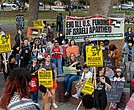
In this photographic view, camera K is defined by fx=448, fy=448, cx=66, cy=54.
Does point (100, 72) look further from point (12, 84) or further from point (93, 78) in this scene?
point (12, 84)

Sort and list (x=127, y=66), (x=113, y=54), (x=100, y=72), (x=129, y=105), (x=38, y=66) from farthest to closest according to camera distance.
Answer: (x=113, y=54), (x=127, y=66), (x=38, y=66), (x=100, y=72), (x=129, y=105)

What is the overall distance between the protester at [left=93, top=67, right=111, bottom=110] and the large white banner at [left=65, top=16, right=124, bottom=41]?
143 inches

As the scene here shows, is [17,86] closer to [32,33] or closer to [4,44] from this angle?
[4,44]

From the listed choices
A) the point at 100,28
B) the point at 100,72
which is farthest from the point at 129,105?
the point at 100,28

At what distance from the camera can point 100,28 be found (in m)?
13.9

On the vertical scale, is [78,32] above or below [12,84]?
below

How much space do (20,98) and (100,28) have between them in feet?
32.1

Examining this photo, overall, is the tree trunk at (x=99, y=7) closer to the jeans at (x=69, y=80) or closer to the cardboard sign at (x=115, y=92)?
the jeans at (x=69, y=80)

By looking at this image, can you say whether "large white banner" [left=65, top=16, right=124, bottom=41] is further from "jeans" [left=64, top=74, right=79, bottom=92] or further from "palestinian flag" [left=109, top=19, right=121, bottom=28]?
"jeans" [left=64, top=74, right=79, bottom=92]

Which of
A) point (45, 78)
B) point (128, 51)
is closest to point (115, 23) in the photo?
point (128, 51)

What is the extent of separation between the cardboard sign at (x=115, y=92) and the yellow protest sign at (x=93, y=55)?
0.69 meters

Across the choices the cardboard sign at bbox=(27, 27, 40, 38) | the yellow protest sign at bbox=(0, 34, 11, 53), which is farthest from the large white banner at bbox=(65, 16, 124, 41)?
the cardboard sign at bbox=(27, 27, 40, 38)

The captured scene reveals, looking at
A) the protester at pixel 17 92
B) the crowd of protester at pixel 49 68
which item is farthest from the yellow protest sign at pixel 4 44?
the protester at pixel 17 92

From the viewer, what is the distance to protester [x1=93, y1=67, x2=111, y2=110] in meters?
10.1
